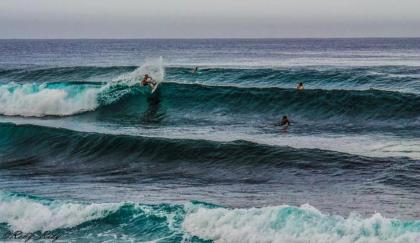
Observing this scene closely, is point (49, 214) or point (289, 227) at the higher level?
point (289, 227)

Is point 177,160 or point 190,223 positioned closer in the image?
point 190,223

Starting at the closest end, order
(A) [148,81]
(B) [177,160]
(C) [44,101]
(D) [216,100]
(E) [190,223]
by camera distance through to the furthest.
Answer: (E) [190,223] < (B) [177,160] < (D) [216,100] < (C) [44,101] < (A) [148,81]

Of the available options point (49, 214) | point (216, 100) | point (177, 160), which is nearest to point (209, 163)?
point (177, 160)

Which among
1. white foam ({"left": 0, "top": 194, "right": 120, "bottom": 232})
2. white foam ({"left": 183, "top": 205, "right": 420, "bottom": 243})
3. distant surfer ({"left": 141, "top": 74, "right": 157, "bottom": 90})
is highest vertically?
distant surfer ({"left": 141, "top": 74, "right": 157, "bottom": 90})

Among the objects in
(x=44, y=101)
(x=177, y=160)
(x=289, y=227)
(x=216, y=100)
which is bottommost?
(x=177, y=160)

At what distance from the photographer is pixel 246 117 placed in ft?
85.3

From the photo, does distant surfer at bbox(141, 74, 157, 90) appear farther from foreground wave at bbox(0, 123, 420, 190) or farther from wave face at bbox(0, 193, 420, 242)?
wave face at bbox(0, 193, 420, 242)

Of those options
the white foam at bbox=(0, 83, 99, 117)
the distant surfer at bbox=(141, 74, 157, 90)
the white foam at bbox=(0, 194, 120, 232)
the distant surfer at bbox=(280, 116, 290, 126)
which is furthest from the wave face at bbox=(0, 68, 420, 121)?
the white foam at bbox=(0, 194, 120, 232)

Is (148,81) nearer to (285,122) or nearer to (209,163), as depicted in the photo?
(285,122)

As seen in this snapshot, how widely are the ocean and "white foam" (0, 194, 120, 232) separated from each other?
28 mm

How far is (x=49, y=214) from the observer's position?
40.5 ft

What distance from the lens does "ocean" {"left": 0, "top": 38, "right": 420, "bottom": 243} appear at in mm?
11086

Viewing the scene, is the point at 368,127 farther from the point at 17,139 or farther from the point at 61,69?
the point at 61,69

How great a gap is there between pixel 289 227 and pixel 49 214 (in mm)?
4924
